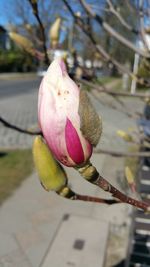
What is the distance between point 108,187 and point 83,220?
4.37 meters

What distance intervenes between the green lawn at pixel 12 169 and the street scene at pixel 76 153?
17 mm

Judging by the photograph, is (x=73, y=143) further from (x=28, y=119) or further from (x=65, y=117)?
(x=28, y=119)

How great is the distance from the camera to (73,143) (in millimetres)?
785

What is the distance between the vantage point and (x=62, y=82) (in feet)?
2.47

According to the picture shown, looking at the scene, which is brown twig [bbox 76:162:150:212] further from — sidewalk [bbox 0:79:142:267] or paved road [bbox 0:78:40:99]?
paved road [bbox 0:78:40:99]

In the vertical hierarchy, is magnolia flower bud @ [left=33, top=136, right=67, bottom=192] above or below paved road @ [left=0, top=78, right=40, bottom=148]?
above

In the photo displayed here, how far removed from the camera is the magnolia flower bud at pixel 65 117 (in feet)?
2.45

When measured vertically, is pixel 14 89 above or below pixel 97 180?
below

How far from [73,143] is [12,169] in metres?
6.76

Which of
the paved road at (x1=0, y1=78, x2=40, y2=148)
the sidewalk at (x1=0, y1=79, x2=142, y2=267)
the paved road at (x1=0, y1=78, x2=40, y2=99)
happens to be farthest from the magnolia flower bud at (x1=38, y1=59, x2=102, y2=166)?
the paved road at (x1=0, y1=78, x2=40, y2=99)

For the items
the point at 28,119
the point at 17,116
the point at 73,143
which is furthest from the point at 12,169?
the point at 17,116

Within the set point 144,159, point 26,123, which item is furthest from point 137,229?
point 26,123

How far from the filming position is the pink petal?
77 cm

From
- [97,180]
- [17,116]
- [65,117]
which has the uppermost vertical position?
[65,117]
